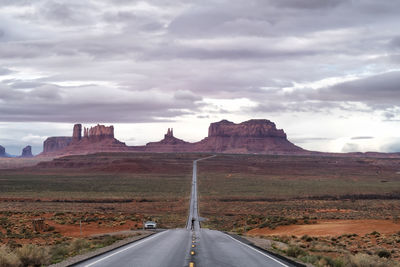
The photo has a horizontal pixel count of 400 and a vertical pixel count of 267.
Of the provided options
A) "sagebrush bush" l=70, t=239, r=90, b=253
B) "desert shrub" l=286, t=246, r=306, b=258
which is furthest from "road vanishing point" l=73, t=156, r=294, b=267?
"sagebrush bush" l=70, t=239, r=90, b=253

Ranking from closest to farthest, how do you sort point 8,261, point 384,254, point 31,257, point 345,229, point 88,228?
1. point 8,261
2. point 31,257
3. point 384,254
4. point 345,229
5. point 88,228

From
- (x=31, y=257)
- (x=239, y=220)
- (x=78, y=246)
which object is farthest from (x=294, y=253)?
(x=239, y=220)

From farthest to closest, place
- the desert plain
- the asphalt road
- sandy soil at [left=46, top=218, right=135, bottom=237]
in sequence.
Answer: sandy soil at [left=46, top=218, right=135, bottom=237]
the desert plain
the asphalt road

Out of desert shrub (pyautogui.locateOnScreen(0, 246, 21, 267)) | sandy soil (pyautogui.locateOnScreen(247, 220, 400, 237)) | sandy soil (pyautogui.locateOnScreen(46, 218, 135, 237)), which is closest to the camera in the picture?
desert shrub (pyautogui.locateOnScreen(0, 246, 21, 267))

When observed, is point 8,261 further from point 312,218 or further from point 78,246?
point 312,218

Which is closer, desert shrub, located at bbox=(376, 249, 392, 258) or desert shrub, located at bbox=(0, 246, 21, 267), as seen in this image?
desert shrub, located at bbox=(0, 246, 21, 267)

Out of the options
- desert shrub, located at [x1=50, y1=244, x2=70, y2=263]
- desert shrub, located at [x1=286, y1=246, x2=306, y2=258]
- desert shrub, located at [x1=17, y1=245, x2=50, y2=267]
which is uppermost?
Answer: desert shrub, located at [x1=17, y1=245, x2=50, y2=267]

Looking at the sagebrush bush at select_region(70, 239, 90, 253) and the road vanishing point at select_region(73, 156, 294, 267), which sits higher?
the road vanishing point at select_region(73, 156, 294, 267)

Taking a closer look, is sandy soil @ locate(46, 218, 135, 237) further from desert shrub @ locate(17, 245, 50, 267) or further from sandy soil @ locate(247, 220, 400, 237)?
desert shrub @ locate(17, 245, 50, 267)

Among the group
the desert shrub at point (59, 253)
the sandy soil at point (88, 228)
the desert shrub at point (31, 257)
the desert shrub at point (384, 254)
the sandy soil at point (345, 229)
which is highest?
the desert shrub at point (31, 257)

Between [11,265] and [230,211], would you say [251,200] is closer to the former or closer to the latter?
[230,211]

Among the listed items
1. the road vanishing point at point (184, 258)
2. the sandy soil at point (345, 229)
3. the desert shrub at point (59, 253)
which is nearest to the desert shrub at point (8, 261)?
the road vanishing point at point (184, 258)

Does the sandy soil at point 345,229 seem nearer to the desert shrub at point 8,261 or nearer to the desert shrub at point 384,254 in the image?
the desert shrub at point 384,254

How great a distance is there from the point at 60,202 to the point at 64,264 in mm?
57170
